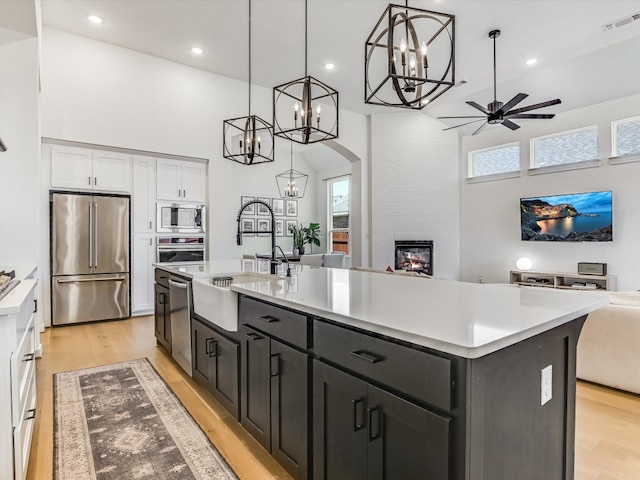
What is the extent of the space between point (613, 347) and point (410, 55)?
2593mm

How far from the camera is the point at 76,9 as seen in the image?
4121 millimetres

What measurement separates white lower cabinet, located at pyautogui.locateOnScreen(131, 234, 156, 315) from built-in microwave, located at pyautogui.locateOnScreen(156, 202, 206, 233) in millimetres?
268

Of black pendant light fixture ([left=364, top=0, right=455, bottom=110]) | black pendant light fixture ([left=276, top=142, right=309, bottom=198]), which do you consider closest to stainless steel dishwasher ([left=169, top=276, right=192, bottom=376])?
black pendant light fixture ([left=364, top=0, right=455, bottom=110])

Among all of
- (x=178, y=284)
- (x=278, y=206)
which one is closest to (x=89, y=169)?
(x=178, y=284)

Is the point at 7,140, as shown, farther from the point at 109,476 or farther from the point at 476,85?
the point at 476,85

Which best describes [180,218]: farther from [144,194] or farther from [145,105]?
[145,105]

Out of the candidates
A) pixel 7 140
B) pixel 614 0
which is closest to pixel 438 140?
pixel 614 0

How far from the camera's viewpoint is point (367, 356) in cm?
118

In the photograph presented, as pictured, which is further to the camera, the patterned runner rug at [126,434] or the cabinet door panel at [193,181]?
the cabinet door panel at [193,181]

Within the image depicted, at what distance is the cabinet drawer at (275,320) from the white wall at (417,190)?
5.41 meters

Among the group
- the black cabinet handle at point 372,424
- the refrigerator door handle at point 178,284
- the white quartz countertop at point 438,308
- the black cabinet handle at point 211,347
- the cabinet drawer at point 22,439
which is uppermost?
the white quartz countertop at point 438,308

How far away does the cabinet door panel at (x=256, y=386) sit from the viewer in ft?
5.80

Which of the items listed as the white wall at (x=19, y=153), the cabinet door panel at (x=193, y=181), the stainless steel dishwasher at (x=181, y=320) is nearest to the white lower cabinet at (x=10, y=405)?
the stainless steel dishwasher at (x=181, y=320)

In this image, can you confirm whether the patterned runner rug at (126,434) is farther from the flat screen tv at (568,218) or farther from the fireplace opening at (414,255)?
the flat screen tv at (568,218)
